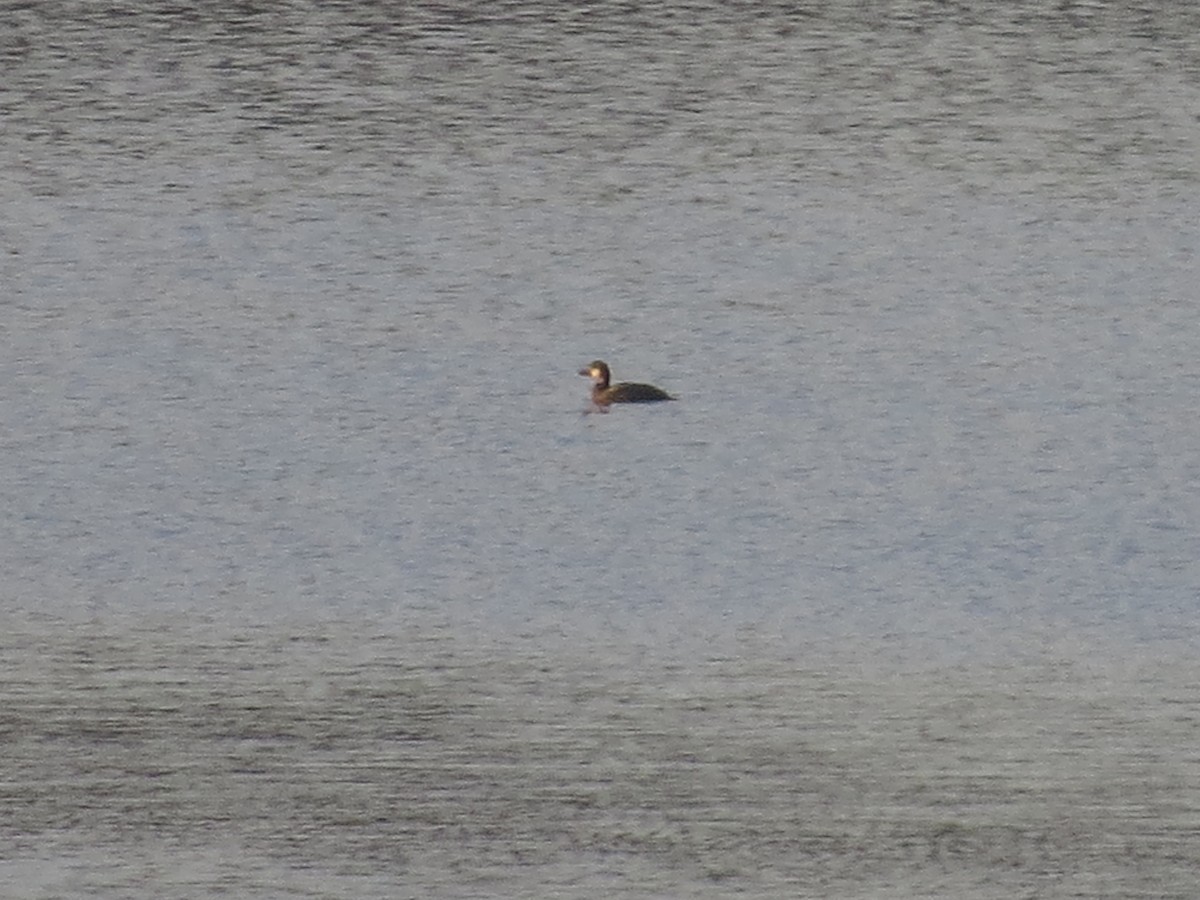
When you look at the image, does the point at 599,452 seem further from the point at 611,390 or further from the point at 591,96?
the point at 591,96

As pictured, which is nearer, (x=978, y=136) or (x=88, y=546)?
(x=88, y=546)

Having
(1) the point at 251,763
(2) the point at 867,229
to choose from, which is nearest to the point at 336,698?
(1) the point at 251,763

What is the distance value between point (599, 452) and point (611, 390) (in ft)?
0.32

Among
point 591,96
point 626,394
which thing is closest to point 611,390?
point 626,394

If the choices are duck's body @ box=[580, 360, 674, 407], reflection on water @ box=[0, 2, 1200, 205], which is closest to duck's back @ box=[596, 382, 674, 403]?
duck's body @ box=[580, 360, 674, 407]

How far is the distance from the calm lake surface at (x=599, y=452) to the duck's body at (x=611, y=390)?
4 cm

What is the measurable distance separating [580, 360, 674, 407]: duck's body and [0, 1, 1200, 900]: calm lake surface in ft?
0.12

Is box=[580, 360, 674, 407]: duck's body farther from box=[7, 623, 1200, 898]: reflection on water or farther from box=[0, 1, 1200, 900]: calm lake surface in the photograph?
box=[7, 623, 1200, 898]: reflection on water

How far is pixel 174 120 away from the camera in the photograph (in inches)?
168

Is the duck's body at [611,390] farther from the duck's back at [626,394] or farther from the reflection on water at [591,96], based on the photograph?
the reflection on water at [591,96]

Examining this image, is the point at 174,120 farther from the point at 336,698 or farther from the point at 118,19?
the point at 336,698

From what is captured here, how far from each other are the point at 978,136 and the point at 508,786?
5.45ft

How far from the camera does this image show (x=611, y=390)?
3.74 metres

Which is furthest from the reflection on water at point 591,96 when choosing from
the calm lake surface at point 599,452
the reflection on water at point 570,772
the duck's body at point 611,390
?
the reflection on water at point 570,772
